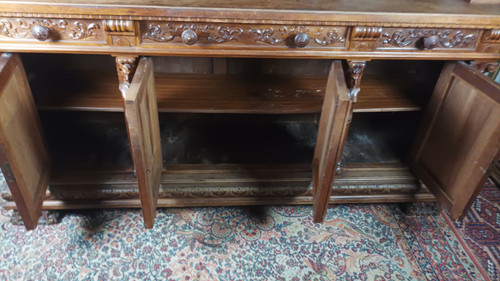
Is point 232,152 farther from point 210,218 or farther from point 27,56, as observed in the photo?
point 27,56

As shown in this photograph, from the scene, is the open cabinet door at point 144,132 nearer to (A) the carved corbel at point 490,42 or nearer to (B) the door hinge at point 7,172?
(B) the door hinge at point 7,172

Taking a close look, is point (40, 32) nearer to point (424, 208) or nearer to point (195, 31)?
point (195, 31)

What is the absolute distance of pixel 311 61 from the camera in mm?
1674

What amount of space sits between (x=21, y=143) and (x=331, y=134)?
3.18ft

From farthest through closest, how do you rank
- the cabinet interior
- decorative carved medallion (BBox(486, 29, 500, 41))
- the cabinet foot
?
1. the cabinet foot
2. the cabinet interior
3. decorative carved medallion (BBox(486, 29, 500, 41))

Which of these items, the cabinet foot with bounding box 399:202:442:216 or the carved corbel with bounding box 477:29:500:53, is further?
the cabinet foot with bounding box 399:202:442:216

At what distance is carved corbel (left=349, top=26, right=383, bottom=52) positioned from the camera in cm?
108

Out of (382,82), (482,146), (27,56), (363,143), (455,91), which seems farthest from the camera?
(363,143)

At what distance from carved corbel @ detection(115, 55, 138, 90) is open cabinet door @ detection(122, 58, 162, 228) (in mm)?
26

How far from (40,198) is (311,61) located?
1258mm

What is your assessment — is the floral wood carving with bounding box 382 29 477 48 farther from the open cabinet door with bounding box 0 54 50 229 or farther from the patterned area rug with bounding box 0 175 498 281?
the open cabinet door with bounding box 0 54 50 229

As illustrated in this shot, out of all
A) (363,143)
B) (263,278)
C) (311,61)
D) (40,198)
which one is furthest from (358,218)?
(40,198)

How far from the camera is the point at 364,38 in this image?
1.10 metres

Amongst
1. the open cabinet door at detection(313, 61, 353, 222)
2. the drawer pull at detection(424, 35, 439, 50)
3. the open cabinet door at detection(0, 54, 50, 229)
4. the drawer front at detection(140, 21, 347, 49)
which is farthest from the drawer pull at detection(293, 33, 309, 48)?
the open cabinet door at detection(0, 54, 50, 229)
